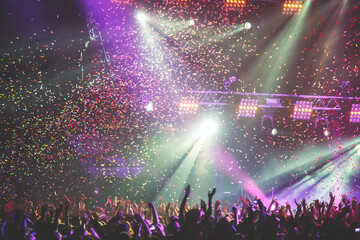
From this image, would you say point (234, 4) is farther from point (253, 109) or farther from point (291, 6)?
point (253, 109)

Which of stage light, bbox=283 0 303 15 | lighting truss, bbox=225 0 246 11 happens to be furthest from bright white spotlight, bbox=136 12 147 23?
stage light, bbox=283 0 303 15

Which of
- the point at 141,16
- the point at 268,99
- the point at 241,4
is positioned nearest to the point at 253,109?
the point at 268,99

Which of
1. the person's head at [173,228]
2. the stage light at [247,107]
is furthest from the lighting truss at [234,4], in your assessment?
the person's head at [173,228]

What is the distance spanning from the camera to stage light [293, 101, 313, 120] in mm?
7355

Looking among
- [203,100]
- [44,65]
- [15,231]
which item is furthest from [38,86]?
[15,231]

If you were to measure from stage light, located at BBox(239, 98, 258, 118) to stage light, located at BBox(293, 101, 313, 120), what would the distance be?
1.06m

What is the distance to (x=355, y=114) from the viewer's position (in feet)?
23.8

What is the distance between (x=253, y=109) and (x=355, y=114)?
2.50 meters

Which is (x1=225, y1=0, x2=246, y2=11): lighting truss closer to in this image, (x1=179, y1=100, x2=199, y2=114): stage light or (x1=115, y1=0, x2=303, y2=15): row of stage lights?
(x1=115, y1=0, x2=303, y2=15): row of stage lights

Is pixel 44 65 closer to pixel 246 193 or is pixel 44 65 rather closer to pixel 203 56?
pixel 203 56

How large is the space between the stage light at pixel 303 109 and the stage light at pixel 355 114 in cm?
97

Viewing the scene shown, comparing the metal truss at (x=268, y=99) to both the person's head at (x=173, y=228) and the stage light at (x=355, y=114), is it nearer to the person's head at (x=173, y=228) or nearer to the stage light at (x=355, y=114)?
the stage light at (x=355, y=114)

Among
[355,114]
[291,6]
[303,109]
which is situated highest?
[291,6]

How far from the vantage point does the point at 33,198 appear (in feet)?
23.3
